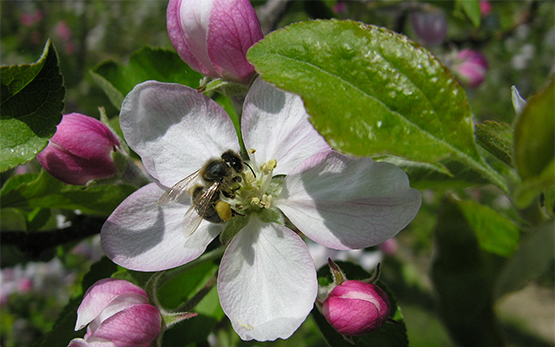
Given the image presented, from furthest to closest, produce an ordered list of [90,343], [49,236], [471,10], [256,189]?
[471,10] → [49,236] → [256,189] → [90,343]

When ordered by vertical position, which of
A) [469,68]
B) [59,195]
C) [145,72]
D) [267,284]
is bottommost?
[469,68]

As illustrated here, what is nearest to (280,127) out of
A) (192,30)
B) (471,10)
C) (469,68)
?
(192,30)

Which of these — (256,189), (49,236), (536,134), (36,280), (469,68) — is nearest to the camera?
(536,134)

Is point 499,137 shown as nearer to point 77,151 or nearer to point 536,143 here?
point 536,143

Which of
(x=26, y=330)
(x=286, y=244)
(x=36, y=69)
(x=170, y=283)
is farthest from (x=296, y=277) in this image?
(x=26, y=330)

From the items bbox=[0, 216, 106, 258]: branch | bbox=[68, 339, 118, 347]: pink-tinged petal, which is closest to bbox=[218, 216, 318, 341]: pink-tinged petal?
bbox=[68, 339, 118, 347]: pink-tinged petal

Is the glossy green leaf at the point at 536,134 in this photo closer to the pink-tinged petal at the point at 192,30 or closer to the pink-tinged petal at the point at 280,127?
the pink-tinged petal at the point at 280,127
